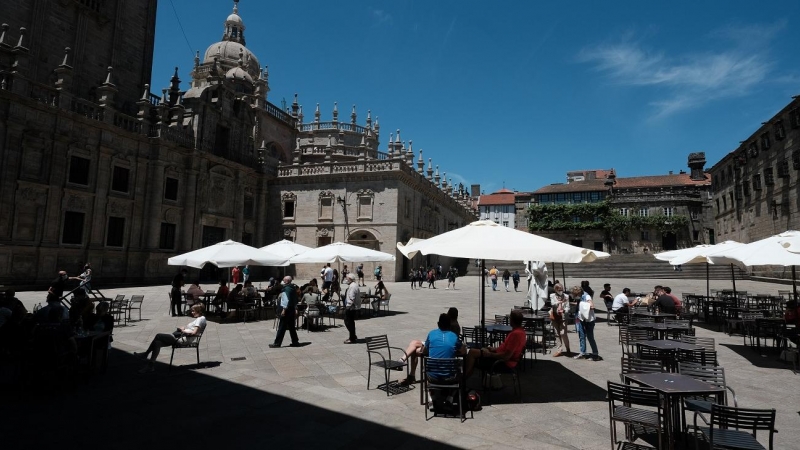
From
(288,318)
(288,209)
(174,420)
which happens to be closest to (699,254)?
(288,318)

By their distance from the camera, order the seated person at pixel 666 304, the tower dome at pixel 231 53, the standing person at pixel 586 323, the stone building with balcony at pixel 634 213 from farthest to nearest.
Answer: the stone building with balcony at pixel 634 213 < the tower dome at pixel 231 53 < the seated person at pixel 666 304 < the standing person at pixel 586 323

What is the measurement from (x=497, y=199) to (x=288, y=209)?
44291mm

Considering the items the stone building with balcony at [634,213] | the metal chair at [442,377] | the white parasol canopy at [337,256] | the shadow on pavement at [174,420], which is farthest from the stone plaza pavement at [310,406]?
the stone building with balcony at [634,213]

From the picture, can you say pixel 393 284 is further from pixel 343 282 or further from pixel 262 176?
pixel 262 176

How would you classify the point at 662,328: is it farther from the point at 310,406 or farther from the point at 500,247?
the point at 310,406

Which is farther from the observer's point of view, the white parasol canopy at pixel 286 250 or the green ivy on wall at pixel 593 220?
the green ivy on wall at pixel 593 220

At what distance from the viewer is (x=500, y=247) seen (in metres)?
6.12

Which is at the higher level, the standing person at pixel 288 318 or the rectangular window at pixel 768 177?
the rectangular window at pixel 768 177

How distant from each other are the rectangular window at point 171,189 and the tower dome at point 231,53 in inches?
597

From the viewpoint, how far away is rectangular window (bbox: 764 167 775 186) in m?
31.4

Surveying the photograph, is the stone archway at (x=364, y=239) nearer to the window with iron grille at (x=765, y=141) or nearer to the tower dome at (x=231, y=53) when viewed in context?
the tower dome at (x=231, y=53)

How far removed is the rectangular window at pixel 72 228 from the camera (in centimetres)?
2150

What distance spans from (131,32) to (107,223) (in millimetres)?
14070

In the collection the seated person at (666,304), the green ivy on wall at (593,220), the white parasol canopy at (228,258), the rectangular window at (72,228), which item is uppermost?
the green ivy on wall at (593,220)
